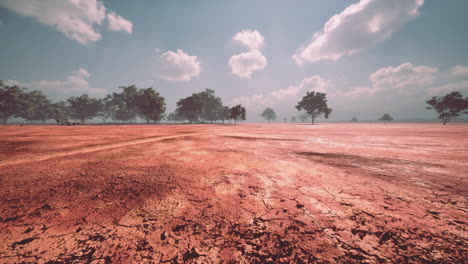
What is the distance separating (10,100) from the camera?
1558 inches

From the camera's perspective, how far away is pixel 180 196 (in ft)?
7.07

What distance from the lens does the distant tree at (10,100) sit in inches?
1492

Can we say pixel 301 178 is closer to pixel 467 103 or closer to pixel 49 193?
pixel 49 193

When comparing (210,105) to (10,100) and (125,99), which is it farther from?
(10,100)

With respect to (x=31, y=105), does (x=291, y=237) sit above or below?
below

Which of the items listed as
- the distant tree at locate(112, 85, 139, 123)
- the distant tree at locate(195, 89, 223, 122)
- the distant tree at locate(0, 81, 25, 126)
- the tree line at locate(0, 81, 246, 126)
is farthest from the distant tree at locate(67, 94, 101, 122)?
the distant tree at locate(195, 89, 223, 122)

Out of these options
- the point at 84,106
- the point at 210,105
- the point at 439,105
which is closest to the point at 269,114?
the point at 210,105

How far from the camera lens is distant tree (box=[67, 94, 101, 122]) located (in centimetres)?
5904

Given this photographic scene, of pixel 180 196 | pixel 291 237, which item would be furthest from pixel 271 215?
pixel 180 196

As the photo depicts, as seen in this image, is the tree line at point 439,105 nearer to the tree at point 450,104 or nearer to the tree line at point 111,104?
the tree at point 450,104

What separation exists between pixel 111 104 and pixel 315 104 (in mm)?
83820

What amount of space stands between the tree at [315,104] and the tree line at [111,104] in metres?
26.7

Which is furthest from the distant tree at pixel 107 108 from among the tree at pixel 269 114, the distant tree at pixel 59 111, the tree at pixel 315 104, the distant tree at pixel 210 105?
the tree at pixel 269 114

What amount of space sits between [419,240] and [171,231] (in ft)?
7.74
